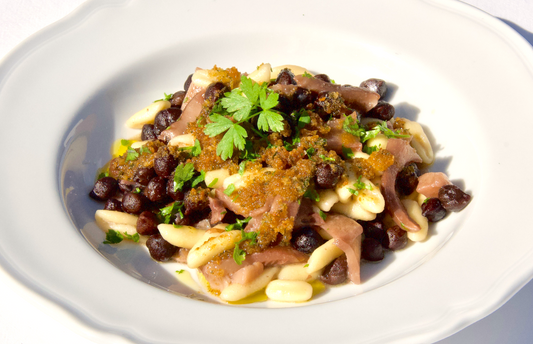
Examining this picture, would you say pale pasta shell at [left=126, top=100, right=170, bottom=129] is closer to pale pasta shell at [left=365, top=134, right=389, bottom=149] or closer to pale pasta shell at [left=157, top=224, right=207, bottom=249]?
pale pasta shell at [left=157, top=224, right=207, bottom=249]

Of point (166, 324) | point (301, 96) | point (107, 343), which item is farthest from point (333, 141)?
point (107, 343)

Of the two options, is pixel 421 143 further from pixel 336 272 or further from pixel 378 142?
pixel 336 272

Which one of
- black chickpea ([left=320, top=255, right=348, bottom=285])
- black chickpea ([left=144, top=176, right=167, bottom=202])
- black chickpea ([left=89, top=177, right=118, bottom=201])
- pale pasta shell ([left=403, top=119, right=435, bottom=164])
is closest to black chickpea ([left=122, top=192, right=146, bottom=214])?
black chickpea ([left=144, top=176, right=167, bottom=202])

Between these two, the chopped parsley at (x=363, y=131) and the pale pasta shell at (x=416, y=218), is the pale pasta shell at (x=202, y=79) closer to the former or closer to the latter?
the chopped parsley at (x=363, y=131)

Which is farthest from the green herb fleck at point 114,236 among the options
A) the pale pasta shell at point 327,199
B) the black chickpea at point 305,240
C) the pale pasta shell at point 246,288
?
the pale pasta shell at point 327,199

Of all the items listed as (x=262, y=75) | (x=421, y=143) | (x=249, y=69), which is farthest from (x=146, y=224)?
(x=421, y=143)
